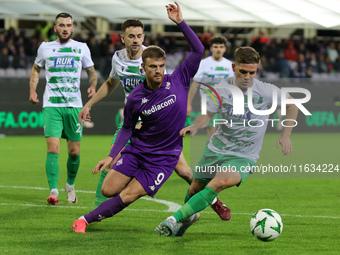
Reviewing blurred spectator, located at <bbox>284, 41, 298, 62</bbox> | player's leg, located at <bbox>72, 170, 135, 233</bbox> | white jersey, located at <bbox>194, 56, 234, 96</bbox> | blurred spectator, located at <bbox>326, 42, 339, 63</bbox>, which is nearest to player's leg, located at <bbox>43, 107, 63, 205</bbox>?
player's leg, located at <bbox>72, 170, 135, 233</bbox>

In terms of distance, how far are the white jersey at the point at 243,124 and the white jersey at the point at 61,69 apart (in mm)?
2867

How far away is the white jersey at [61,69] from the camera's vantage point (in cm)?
895

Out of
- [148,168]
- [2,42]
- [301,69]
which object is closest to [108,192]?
[148,168]

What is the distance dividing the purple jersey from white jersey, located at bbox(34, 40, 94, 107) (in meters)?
2.57

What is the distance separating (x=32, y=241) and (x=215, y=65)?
6890 millimetres

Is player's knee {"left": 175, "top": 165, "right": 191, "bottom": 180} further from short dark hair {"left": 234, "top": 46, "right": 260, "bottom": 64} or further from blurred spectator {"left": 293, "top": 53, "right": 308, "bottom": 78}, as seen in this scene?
blurred spectator {"left": 293, "top": 53, "right": 308, "bottom": 78}

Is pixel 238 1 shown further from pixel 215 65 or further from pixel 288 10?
pixel 215 65

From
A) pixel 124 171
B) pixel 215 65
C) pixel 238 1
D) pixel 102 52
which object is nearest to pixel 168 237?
pixel 124 171

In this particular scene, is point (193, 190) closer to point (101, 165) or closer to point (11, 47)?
point (101, 165)

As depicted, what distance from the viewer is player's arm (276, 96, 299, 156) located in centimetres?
645

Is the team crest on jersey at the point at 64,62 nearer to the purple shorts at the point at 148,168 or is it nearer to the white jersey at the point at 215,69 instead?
the purple shorts at the point at 148,168

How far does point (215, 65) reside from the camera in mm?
12414

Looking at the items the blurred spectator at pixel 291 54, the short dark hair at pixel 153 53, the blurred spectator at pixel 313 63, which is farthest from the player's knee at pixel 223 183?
the blurred spectator at pixel 291 54

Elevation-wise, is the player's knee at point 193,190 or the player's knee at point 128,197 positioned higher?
the player's knee at point 128,197
